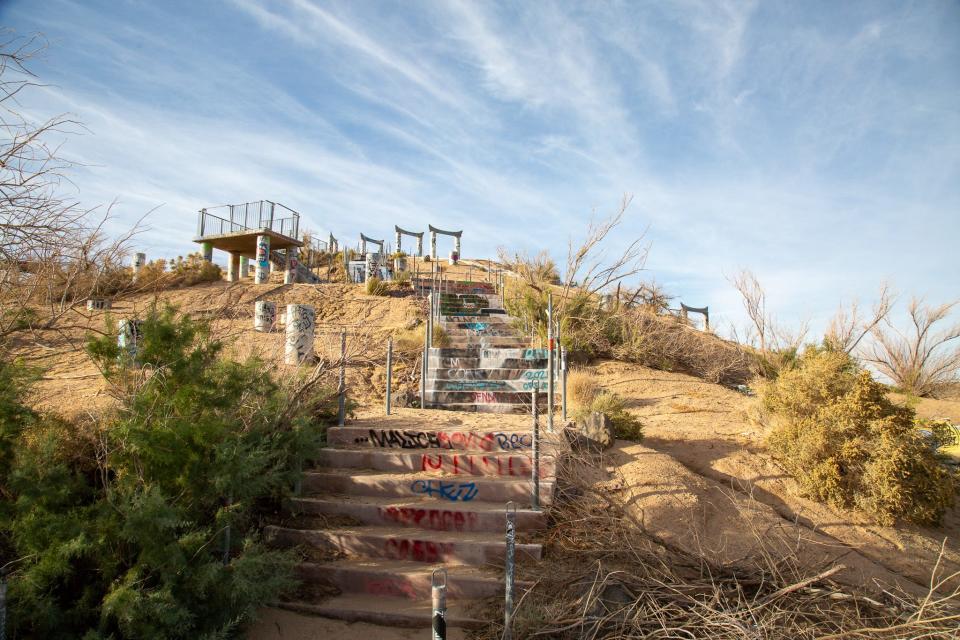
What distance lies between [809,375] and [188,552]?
7.10 metres

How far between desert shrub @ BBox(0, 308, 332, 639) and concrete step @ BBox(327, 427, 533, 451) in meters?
2.20

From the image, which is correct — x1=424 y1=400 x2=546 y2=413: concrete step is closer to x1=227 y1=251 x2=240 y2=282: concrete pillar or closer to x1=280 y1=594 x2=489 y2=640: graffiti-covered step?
→ x1=280 y1=594 x2=489 y2=640: graffiti-covered step

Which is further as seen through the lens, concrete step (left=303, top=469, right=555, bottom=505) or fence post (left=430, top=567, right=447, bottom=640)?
concrete step (left=303, top=469, right=555, bottom=505)

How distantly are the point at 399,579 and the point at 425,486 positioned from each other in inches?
52.7

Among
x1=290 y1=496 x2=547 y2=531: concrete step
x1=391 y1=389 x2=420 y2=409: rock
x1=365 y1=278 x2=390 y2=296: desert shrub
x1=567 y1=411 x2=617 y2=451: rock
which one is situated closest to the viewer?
x1=290 y1=496 x2=547 y2=531: concrete step


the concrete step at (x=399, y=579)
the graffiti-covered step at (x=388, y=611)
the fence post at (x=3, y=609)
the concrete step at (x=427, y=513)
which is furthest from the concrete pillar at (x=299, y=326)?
the fence post at (x=3, y=609)

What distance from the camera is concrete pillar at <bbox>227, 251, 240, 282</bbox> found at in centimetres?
2578

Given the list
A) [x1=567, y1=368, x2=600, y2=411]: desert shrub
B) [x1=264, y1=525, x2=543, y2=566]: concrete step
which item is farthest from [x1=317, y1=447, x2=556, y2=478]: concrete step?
[x1=567, y1=368, x2=600, y2=411]: desert shrub

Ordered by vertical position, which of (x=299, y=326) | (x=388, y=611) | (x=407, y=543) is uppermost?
(x=299, y=326)

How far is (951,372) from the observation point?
49.2 ft

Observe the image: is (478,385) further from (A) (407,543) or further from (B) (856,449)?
(B) (856,449)

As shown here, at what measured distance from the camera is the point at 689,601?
4.06 metres

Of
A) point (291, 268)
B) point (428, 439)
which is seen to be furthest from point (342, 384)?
point (291, 268)

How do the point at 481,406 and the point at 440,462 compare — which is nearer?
the point at 440,462
